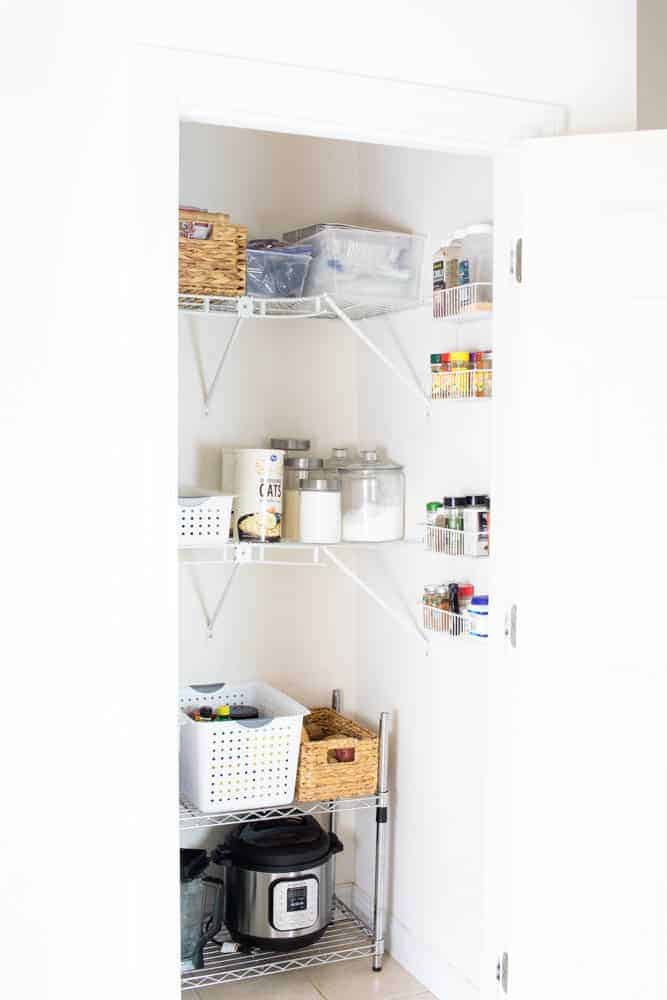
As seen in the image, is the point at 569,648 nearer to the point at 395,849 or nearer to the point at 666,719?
the point at 666,719

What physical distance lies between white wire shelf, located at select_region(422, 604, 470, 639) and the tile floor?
36.9 inches

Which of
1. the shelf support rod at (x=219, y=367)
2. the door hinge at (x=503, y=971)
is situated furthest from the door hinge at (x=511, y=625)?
the shelf support rod at (x=219, y=367)

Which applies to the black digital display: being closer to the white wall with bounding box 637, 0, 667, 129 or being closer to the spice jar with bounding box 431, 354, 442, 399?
the spice jar with bounding box 431, 354, 442, 399

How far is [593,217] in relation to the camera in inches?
83.2

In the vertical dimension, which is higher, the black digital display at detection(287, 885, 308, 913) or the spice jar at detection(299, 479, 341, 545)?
the spice jar at detection(299, 479, 341, 545)

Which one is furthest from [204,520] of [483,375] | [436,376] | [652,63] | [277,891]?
[652,63]

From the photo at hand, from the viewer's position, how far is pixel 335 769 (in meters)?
2.91

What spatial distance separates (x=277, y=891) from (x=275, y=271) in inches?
64.3

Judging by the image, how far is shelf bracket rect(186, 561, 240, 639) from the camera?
10.2 ft

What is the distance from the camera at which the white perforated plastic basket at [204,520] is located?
8.93 ft

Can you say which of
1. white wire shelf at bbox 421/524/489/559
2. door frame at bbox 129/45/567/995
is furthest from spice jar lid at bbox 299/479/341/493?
door frame at bbox 129/45/567/995

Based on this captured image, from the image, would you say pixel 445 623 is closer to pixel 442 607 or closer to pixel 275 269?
pixel 442 607

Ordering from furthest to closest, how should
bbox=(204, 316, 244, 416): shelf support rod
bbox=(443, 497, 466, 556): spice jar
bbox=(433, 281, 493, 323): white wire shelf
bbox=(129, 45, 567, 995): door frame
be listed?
bbox=(204, 316, 244, 416): shelf support rod, bbox=(443, 497, 466, 556): spice jar, bbox=(433, 281, 493, 323): white wire shelf, bbox=(129, 45, 567, 995): door frame

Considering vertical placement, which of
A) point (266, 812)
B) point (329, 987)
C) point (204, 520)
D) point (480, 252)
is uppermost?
point (480, 252)
